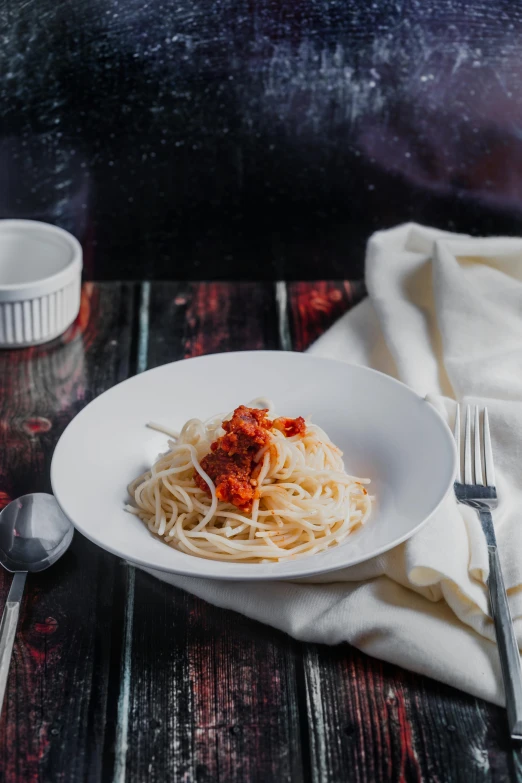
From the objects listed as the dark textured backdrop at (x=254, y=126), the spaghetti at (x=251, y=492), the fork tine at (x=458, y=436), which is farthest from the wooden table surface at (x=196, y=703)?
the dark textured backdrop at (x=254, y=126)

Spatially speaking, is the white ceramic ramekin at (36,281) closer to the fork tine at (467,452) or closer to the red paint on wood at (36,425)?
the red paint on wood at (36,425)

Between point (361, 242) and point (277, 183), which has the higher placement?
point (277, 183)

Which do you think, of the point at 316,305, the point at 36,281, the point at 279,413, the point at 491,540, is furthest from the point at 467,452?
the point at 36,281

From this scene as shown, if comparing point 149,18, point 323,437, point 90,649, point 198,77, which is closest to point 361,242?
point 198,77

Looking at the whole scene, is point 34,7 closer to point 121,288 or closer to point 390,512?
point 121,288

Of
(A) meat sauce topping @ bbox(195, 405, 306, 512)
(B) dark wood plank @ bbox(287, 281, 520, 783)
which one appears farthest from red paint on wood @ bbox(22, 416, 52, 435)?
(B) dark wood plank @ bbox(287, 281, 520, 783)

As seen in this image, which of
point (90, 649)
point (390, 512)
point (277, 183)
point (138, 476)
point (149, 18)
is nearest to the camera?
point (90, 649)

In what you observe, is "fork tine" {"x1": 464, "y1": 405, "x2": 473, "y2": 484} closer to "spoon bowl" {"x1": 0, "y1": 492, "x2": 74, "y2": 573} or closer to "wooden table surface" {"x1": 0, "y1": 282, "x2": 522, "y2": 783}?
"wooden table surface" {"x1": 0, "y1": 282, "x2": 522, "y2": 783}
